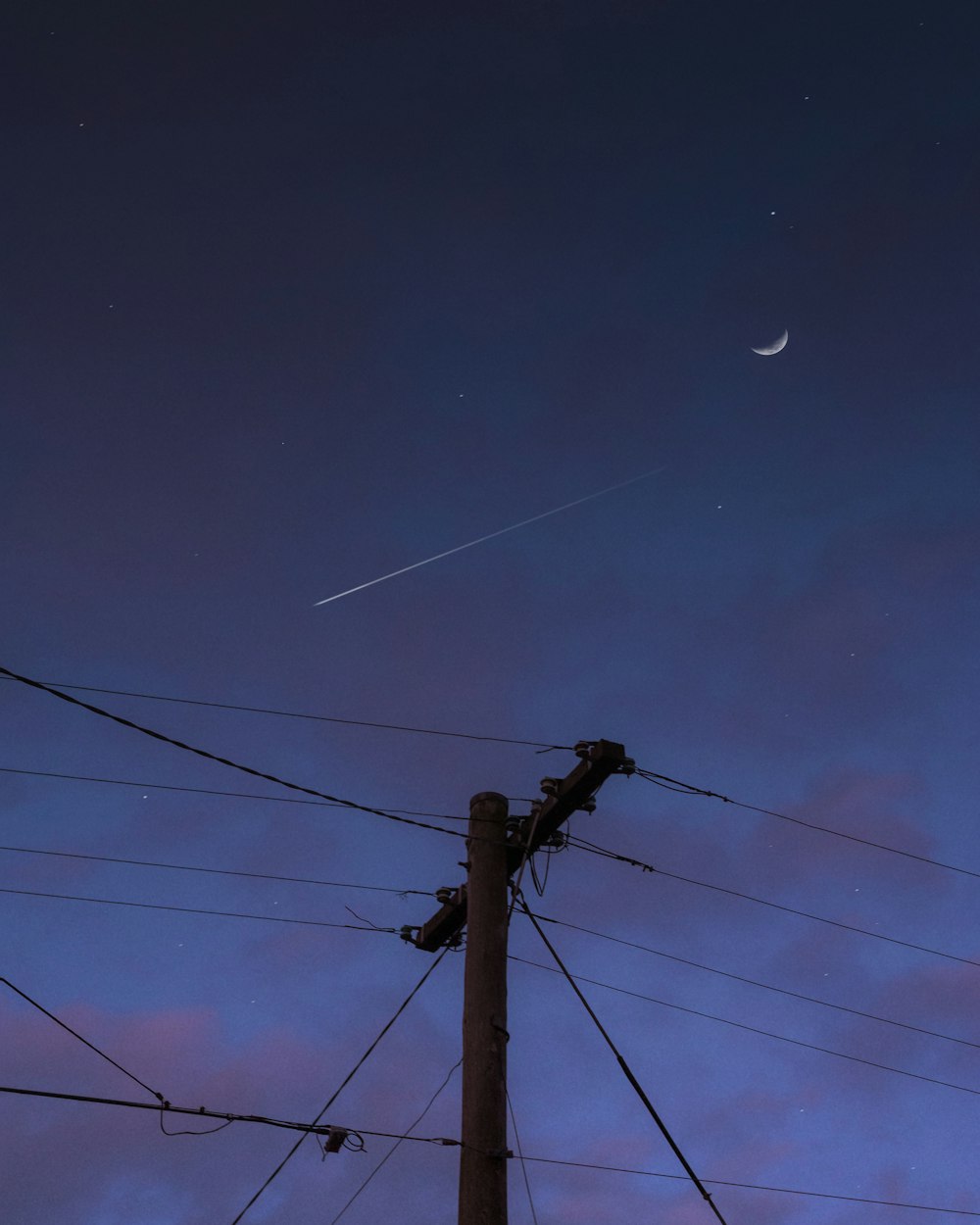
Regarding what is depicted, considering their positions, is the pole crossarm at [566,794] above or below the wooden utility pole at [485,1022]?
above

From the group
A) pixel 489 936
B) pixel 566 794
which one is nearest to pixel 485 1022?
pixel 489 936

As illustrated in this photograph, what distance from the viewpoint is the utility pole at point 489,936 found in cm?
950

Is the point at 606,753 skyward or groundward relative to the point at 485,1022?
skyward

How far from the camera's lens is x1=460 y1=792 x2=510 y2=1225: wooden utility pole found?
30.9 ft

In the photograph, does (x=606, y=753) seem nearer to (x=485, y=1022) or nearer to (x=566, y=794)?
(x=566, y=794)

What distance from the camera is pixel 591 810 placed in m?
11.7

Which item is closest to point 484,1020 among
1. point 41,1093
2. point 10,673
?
point 41,1093

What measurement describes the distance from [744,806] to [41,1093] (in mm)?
8260

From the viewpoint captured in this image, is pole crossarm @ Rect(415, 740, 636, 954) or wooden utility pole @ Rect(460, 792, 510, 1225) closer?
wooden utility pole @ Rect(460, 792, 510, 1225)

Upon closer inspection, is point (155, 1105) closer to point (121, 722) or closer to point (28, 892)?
point (121, 722)

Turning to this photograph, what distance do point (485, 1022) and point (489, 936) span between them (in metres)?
0.79

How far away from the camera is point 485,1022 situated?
398 inches

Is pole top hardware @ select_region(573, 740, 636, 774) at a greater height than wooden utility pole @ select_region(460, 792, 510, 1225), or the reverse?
pole top hardware @ select_region(573, 740, 636, 774)

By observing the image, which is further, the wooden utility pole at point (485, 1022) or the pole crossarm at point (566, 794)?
the pole crossarm at point (566, 794)
